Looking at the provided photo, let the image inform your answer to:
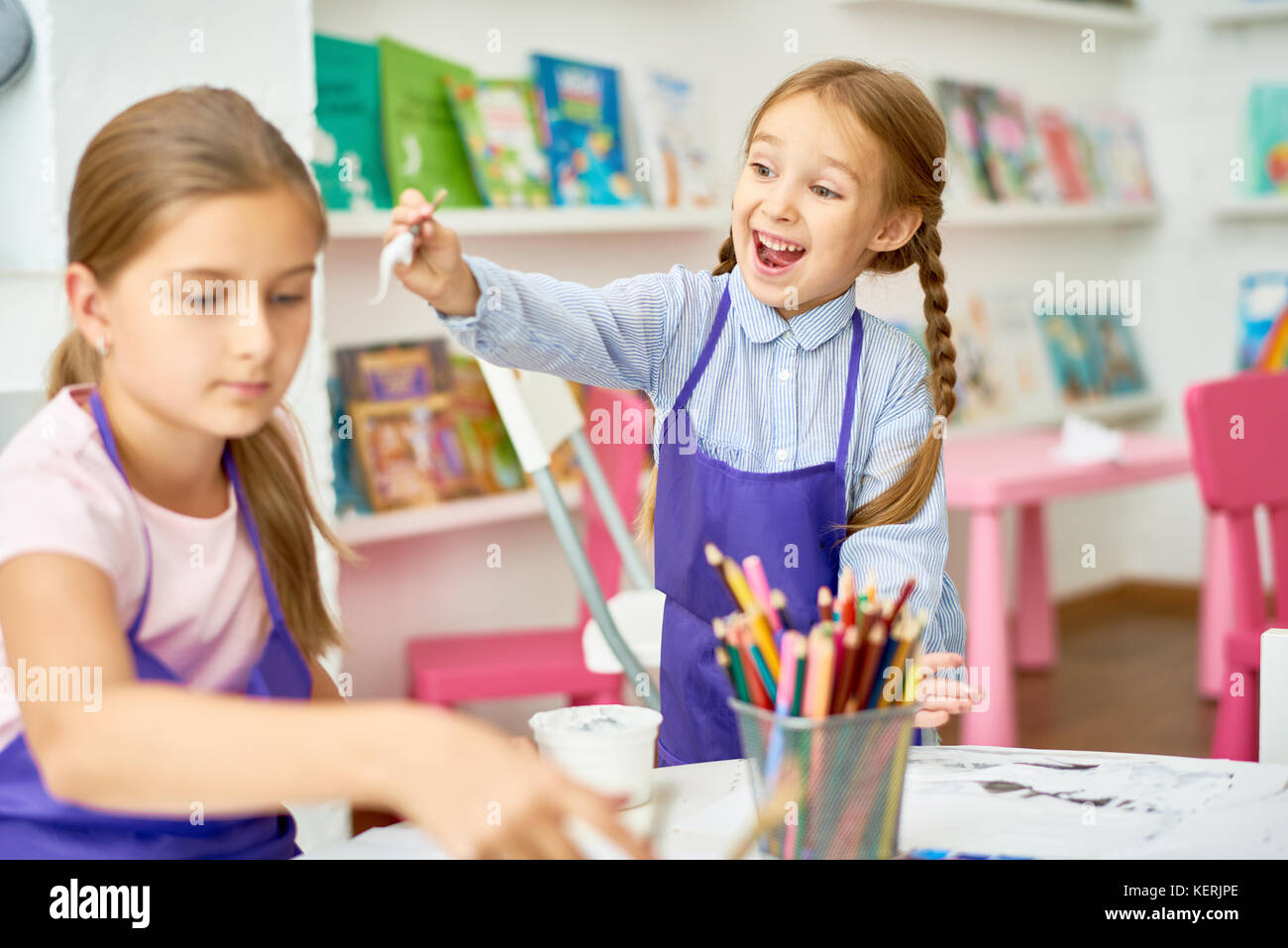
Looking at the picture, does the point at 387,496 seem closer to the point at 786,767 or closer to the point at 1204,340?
the point at 786,767

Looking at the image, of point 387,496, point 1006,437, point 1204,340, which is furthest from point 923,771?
point 1204,340

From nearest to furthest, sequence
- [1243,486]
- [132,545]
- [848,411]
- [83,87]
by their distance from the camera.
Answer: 1. [132,545]
2. [848,411]
3. [83,87]
4. [1243,486]

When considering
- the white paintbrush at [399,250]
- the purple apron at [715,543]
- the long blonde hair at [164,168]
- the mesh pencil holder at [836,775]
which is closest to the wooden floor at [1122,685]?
the purple apron at [715,543]

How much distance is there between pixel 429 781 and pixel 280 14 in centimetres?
168

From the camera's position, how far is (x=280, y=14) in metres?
2.02

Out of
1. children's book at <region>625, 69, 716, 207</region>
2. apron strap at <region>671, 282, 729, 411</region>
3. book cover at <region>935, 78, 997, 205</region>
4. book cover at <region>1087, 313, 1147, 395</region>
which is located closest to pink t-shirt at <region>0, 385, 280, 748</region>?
apron strap at <region>671, 282, 729, 411</region>

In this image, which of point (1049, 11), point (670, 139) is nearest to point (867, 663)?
point (670, 139)

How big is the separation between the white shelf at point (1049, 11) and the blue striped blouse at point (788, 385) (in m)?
2.27

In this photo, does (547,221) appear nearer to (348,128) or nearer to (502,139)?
(502,139)

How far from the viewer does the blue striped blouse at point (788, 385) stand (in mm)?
1244

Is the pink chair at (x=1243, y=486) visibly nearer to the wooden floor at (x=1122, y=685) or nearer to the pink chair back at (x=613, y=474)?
the wooden floor at (x=1122, y=685)

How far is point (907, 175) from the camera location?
51.4 inches

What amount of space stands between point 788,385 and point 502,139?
59.7 inches

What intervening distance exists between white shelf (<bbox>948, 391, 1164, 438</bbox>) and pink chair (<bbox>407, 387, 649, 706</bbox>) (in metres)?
1.13
